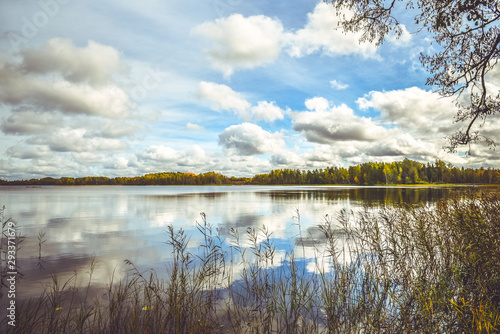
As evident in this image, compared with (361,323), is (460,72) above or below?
above

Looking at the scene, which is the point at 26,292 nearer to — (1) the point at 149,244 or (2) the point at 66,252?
(2) the point at 66,252

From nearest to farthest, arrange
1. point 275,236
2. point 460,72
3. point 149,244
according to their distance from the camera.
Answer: point 460,72, point 149,244, point 275,236

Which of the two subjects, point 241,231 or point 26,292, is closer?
point 26,292

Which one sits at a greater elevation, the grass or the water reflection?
the grass

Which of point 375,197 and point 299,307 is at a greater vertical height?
point 299,307

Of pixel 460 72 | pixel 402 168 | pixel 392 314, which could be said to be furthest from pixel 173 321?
pixel 402 168

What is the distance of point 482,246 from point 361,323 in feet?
11.8

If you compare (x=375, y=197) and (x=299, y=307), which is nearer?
(x=299, y=307)

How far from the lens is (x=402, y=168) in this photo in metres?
164

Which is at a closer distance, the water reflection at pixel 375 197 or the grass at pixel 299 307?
the grass at pixel 299 307

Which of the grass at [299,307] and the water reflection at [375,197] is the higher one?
the grass at [299,307]

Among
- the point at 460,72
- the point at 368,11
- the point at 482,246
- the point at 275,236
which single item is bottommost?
the point at 275,236

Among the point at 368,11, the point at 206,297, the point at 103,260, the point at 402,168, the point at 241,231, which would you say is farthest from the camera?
the point at 402,168

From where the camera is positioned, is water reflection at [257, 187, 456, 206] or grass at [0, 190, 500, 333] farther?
water reflection at [257, 187, 456, 206]
